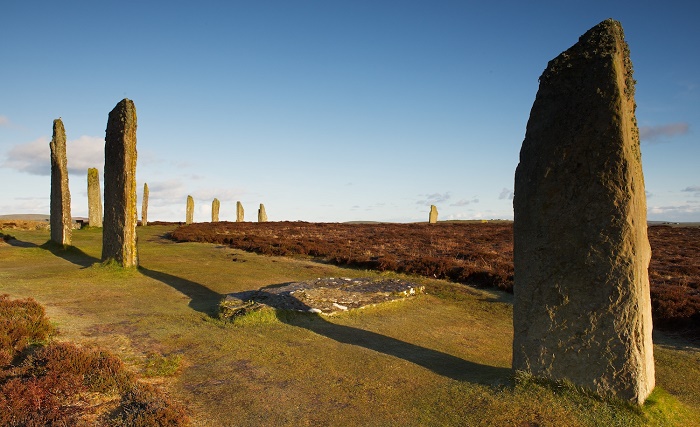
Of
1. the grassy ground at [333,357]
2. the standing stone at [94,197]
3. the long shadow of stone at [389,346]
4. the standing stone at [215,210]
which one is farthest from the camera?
the standing stone at [215,210]

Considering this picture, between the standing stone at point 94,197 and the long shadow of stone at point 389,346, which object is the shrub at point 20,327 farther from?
the standing stone at point 94,197

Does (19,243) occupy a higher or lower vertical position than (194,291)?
higher

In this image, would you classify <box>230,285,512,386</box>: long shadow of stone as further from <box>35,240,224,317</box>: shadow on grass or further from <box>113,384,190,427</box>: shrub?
<box>113,384,190,427</box>: shrub

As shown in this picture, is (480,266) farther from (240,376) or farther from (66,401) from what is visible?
(66,401)

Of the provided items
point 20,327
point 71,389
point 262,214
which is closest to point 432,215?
point 262,214

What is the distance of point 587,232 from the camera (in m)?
6.03

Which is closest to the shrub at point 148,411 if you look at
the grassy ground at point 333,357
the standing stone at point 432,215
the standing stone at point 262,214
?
the grassy ground at point 333,357

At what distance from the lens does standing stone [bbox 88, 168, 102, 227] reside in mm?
34000

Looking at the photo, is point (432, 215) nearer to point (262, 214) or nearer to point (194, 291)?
point (262, 214)

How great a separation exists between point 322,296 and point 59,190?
51.2 feet

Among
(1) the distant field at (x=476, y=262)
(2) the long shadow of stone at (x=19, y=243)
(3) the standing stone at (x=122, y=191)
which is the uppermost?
(3) the standing stone at (x=122, y=191)

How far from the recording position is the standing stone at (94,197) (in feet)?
112

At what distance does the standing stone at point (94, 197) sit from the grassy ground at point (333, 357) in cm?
2088

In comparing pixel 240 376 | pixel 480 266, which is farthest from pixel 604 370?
pixel 480 266
